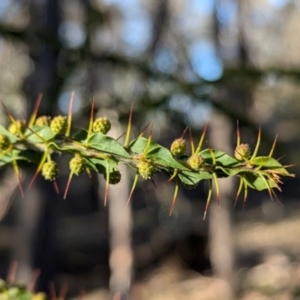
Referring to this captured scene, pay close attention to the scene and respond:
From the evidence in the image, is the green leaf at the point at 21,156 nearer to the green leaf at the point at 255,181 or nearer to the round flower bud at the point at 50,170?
the round flower bud at the point at 50,170

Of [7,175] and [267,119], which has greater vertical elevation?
[267,119]

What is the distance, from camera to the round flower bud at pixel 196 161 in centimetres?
100

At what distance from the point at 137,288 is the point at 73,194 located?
9492mm

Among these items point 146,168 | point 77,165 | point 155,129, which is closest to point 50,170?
point 77,165

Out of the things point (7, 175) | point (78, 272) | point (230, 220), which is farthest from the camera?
point (78, 272)

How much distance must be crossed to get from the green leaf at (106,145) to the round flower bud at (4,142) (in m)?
0.19

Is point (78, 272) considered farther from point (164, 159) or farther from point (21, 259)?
point (164, 159)

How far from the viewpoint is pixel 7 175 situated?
2.13 meters

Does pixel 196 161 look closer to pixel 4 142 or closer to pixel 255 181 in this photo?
pixel 255 181

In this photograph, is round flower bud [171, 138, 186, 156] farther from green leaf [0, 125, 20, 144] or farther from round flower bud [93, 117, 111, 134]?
green leaf [0, 125, 20, 144]

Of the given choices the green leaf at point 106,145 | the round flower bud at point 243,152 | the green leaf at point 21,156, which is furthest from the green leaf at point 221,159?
the green leaf at point 21,156

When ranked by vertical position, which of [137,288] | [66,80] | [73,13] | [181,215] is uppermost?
[73,13]

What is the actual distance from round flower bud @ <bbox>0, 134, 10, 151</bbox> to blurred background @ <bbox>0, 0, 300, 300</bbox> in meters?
0.31

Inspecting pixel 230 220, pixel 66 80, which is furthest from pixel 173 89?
pixel 230 220
